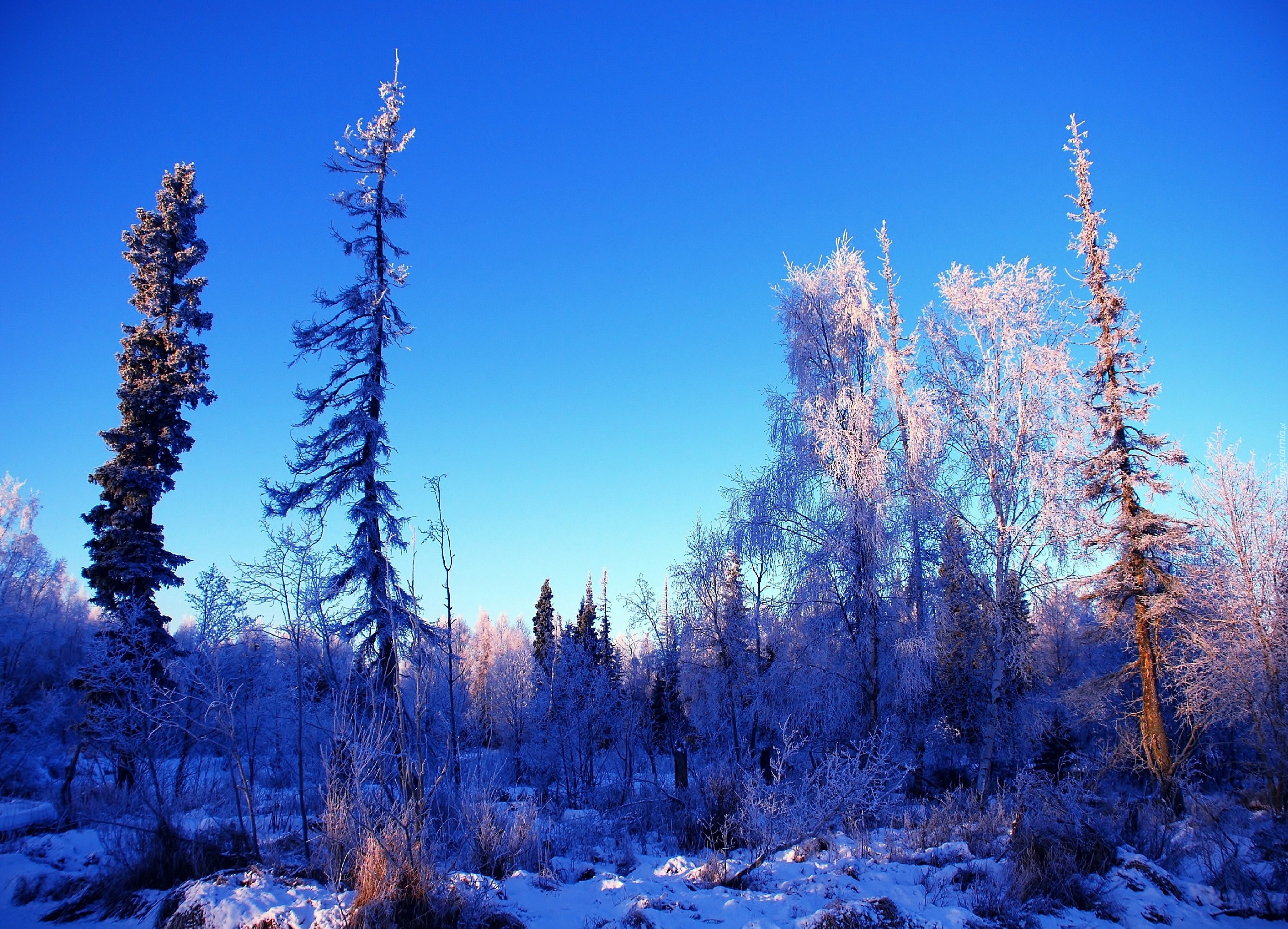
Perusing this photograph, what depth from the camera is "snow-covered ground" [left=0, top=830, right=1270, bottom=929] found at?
17.3ft

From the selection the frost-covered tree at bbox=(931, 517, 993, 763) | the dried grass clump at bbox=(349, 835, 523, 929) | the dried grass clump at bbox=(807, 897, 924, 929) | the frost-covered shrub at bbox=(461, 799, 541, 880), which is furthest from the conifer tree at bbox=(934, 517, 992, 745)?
the dried grass clump at bbox=(349, 835, 523, 929)

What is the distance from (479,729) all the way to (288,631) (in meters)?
13.8

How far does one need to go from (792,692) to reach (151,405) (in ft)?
59.5

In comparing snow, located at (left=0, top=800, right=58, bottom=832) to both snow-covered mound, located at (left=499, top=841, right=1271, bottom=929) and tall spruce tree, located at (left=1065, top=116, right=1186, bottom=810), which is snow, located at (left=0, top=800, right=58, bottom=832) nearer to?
snow-covered mound, located at (left=499, top=841, right=1271, bottom=929)

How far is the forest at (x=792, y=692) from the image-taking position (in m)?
6.48

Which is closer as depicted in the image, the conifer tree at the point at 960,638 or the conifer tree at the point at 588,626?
the conifer tree at the point at 960,638

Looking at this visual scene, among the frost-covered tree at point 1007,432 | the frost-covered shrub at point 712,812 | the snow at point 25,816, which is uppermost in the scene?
the frost-covered tree at point 1007,432

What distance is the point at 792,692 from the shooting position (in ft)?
49.5

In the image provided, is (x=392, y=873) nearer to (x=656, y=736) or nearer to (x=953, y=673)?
(x=953, y=673)

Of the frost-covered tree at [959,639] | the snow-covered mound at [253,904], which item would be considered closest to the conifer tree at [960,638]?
the frost-covered tree at [959,639]

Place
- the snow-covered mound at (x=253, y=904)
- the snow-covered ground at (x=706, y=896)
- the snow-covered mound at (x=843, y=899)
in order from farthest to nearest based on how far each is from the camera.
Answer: the snow-covered mound at (x=843, y=899) → the snow-covered ground at (x=706, y=896) → the snow-covered mound at (x=253, y=904)

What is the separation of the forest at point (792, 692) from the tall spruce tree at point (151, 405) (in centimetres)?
9

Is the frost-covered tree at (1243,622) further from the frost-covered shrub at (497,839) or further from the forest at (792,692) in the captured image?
the frost-covered shrub at (497,839)

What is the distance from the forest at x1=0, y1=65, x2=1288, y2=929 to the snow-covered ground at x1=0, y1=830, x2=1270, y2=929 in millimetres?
49
